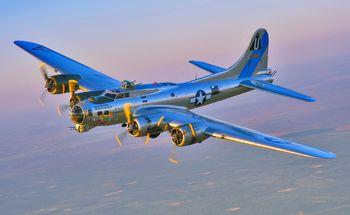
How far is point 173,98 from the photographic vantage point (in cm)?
4666

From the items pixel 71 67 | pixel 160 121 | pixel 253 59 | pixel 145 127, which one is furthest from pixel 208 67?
pixel 145 127

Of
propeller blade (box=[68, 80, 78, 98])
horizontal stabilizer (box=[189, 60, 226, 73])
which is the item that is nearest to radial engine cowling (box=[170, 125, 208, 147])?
propeller blade (box=[68, 80, 78, 98])

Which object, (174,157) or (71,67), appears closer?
(174,157)

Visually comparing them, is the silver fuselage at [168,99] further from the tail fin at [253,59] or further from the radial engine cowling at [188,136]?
the radial engine cowling at [188,136]

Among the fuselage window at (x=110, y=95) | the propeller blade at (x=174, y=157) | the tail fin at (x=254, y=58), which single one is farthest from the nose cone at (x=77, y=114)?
the tail fin at (x=254, y=58)

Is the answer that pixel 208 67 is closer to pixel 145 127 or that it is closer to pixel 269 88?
pixel 269 88

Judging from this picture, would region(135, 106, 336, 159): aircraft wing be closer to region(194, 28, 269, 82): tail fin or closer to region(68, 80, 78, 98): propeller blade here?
region(68, 80, 78, 98): propeller blade

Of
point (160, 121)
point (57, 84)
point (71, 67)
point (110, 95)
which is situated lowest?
point (160, 121)

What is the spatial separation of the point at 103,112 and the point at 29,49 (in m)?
24.8

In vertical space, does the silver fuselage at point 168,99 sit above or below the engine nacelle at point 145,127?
above

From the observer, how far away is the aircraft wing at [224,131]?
33.1 metres

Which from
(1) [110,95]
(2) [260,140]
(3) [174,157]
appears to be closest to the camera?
(2) [260,140]

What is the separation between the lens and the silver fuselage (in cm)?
4197

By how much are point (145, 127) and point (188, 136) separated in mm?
4149
